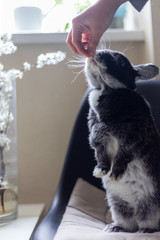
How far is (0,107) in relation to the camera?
101 cm

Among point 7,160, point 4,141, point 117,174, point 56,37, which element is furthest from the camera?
point 56,37

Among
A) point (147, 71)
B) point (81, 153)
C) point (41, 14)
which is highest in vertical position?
point (41, 14)

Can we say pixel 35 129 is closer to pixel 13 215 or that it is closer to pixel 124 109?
pixel 13 215

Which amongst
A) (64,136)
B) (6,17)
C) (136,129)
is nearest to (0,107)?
(64,136)

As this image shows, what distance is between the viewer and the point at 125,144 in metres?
0.71

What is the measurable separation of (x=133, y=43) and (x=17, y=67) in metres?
0.60

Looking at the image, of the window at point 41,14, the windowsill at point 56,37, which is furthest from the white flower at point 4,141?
the window at point 41,14

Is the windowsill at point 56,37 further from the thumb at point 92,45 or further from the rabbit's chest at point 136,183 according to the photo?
the rabbit's chest at point 136,183

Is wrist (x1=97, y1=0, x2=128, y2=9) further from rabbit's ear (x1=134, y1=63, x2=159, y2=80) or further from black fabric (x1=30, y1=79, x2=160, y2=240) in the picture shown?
black fabric (x1=30, y1=79, x2=160, y2=240)

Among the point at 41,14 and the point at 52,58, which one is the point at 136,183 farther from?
the point at 41,14

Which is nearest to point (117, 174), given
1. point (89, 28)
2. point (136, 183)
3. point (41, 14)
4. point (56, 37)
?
point (136, 183)

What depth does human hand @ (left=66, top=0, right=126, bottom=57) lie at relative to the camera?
2.47 ft

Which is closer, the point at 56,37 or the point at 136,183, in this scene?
the point at 136,183

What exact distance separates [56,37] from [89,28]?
0.57m
